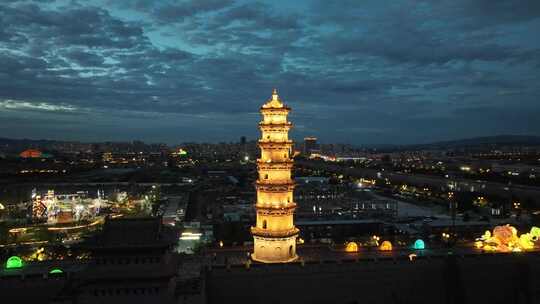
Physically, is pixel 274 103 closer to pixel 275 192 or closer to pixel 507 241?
pixel 275 192

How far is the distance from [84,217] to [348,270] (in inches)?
1045

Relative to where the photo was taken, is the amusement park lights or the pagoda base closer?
the pagoda base

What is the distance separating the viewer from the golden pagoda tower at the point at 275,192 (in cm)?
1836

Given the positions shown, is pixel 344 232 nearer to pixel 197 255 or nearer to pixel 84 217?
pixel 197 255

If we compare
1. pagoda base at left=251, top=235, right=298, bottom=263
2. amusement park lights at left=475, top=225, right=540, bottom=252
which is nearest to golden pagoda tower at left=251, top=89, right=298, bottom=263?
pagoda base at left=251, top=235, right=298, bottom=263

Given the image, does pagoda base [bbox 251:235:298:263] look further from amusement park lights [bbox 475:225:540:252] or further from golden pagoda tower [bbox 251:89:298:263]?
amusement park lights [bbox 475:225:540:252]

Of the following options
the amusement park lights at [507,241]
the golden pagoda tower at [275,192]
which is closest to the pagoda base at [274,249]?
the golden pagoda tower at [275,192]

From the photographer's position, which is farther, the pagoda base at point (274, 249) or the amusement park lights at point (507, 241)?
the amusement park lights at point (507, 241)

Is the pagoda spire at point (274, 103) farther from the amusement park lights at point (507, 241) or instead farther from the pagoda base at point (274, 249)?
the amusement park lights at point (507, 241)

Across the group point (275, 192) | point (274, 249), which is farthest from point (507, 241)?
point (275, 192)

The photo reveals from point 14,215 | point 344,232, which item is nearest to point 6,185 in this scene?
point 14,215

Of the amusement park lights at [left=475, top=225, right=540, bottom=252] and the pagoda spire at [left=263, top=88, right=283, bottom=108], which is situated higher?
the pagoda spire at [left=263, top=88, right=283, bottom=108]

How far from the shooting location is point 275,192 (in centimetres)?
1842

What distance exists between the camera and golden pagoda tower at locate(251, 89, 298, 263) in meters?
18.4
